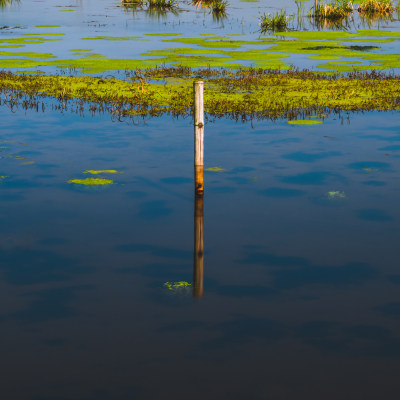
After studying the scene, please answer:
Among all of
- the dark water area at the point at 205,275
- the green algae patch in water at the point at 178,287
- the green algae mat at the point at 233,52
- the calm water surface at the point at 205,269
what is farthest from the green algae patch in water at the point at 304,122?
the green algae patch in water at the point at 178,287

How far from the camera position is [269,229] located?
7.42 meters

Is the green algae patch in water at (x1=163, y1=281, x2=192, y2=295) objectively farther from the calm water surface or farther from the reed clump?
the reed clump

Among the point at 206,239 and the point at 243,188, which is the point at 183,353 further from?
the point at 243,188

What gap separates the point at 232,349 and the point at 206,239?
2263mm

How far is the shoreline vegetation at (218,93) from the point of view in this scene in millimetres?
13867

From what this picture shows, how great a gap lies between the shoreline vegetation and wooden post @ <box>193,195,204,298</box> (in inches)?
213

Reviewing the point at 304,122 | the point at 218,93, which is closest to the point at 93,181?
the point at 304,122

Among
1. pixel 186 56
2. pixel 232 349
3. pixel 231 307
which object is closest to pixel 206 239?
pixel 231 307

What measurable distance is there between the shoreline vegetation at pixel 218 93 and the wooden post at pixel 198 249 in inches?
213

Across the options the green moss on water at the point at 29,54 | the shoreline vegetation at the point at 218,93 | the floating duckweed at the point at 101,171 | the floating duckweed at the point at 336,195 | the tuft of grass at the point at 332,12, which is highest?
the tuft of grass at the point at 332,12

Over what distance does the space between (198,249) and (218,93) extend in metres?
8.74

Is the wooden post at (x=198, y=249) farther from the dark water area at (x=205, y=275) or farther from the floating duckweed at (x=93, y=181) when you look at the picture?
the floating duckweed at (x=93, y=181)

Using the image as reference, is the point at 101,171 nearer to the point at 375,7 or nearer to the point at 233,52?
the point at 233,52

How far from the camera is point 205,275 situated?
247 inches
